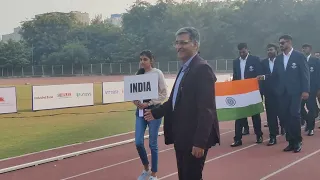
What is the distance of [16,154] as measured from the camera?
966 cm

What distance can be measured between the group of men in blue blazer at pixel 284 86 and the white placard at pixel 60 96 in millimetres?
8486

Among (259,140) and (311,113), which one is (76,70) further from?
(259,140)

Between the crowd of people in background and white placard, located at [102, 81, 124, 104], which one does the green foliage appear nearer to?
white placard, located at [102, 81, 124, 104]

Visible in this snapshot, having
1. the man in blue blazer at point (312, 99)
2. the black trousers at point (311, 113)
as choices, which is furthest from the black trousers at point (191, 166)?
the black trousers at point (311, 113)

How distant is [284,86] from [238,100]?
5.41 feet

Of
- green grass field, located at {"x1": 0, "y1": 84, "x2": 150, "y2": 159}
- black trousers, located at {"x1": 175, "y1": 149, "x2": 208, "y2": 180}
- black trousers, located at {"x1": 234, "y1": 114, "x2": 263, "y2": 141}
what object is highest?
black trousers, located at {"x1": 175, "y1": 149, "x2": 208, "y2": 180}

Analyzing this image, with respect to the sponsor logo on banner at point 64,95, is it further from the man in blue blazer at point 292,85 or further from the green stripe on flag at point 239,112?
the man in blue blazer at point 292,85

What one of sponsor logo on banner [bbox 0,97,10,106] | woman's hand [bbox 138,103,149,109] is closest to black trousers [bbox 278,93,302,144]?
woman's hand [bbox 138,103,149,109]

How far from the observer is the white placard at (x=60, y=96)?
17.0 metres

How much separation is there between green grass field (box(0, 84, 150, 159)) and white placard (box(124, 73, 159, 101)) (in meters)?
4.32

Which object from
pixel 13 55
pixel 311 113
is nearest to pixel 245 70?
pixel 311 113

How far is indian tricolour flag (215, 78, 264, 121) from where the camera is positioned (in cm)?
1016

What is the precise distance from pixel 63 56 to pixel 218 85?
205ft

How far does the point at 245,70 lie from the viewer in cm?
1006
